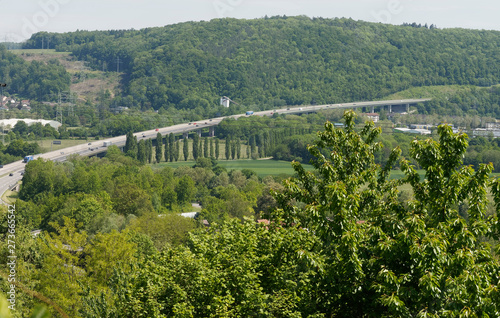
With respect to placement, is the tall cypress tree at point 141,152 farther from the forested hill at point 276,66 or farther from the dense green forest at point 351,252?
the dense green forest at point 351,252

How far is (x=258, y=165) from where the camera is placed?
9606 centimetres

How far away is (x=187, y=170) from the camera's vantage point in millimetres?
81750

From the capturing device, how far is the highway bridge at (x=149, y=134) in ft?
276

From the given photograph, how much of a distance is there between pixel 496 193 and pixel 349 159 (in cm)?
296

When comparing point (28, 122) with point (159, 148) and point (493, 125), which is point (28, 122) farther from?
point (493, 125)

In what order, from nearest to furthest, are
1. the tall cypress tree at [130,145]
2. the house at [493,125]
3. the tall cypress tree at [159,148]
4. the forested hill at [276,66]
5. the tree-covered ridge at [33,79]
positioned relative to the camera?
the tall cypress tree at [130,145]
the tall cypress tree at [159,148]
the house at [493,125]
the forested hill at [276,66]
the tree-covered ridge at [33,79]

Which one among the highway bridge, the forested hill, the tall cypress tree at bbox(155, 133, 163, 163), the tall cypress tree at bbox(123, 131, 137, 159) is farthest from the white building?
the forested hill

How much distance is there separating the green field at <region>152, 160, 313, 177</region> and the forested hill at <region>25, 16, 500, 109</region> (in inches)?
2401

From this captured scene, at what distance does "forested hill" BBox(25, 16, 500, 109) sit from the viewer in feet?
556

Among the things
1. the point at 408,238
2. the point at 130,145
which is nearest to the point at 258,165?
the point at 130,145

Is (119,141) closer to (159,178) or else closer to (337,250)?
(159,178)

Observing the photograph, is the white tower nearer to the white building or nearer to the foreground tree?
the white building

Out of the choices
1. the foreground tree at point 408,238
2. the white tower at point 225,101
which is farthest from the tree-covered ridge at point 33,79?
the foreground tree at point 408,238

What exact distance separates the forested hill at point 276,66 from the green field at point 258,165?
60998 millimetres
